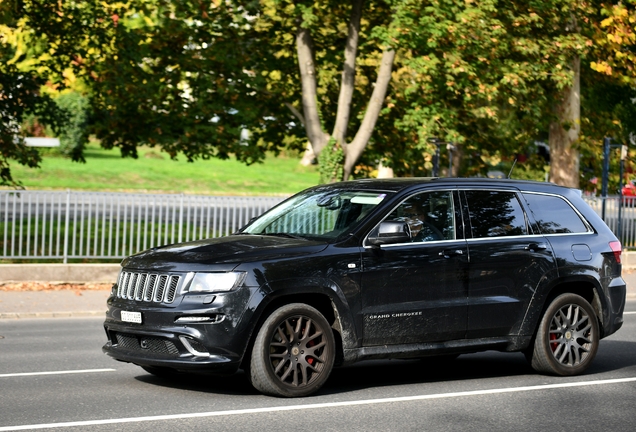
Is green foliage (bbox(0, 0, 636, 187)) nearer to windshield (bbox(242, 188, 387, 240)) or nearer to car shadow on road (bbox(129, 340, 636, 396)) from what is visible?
car shadow on road (bbox(129, 340, 636, 396))

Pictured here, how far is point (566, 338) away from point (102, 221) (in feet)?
36.3

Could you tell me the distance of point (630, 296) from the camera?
1948cm

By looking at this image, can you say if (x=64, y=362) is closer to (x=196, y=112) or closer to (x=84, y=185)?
(x=196, y=112)

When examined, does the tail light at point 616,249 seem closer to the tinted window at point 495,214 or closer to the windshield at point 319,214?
the tinted window at point 495,214

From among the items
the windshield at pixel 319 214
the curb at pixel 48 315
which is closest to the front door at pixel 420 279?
the windshield at pixel 319 214

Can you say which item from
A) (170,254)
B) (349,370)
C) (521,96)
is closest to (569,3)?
(521,96)

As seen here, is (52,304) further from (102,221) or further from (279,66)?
(279,66)

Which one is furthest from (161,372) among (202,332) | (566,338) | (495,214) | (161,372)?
(566,338)

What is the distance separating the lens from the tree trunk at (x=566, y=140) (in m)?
29.6

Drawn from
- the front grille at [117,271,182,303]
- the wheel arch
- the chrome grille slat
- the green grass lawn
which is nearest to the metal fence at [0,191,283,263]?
the front grille at [117,271,182,303]

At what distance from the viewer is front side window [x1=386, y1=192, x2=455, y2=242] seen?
914 centimetres

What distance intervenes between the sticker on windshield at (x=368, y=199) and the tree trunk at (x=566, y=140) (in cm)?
2096

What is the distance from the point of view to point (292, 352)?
836 centimetres

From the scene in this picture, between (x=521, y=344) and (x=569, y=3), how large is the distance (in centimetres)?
1571
